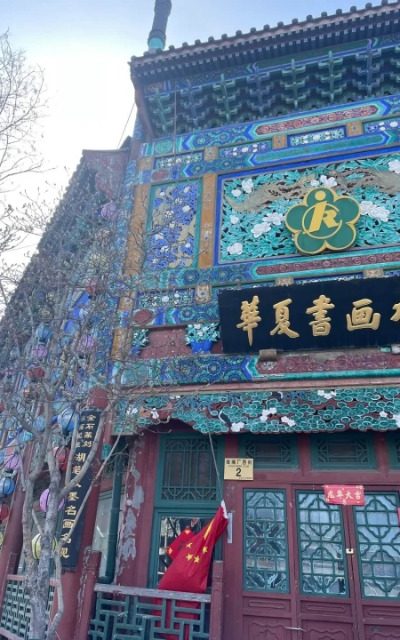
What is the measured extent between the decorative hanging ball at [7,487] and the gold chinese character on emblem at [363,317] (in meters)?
6.76

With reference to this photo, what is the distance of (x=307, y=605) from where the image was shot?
541cm

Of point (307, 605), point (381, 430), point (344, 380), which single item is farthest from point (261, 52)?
point (307, 605)

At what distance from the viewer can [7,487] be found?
910 centimetres

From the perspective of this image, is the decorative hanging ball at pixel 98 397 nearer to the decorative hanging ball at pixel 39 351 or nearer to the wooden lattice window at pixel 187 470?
the wooden lattice window at pixel 187 470

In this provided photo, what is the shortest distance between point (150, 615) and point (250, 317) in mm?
3680

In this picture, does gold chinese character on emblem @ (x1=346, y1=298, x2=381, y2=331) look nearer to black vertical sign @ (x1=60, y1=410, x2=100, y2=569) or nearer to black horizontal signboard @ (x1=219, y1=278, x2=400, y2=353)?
black horizontal signboard @ (x1=219, y1=278, x2=400, y2=353)

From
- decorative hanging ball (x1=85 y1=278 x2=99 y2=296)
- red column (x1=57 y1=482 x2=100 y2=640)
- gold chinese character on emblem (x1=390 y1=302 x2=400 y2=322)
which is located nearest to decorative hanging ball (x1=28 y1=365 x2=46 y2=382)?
decorative hanging ball (x1=85 y1=278 x2=99 y2=296)

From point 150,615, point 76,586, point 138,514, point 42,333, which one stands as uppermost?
point 42,333

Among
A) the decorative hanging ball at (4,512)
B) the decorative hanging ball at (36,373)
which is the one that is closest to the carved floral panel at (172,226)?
the decorative hanging ball at (36,373)

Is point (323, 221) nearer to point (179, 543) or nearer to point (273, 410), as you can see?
point (273, 410)

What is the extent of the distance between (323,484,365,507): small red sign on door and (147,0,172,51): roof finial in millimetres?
9600

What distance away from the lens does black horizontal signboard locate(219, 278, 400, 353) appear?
20.0 ft

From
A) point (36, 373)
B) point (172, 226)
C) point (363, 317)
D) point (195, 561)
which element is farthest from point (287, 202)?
point (195, 561)

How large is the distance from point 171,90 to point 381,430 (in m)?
7.18
